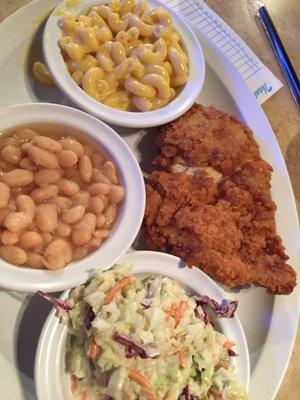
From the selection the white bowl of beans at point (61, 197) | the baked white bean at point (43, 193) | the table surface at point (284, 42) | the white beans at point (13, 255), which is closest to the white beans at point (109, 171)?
the white bowl of beans at point (61, 197)

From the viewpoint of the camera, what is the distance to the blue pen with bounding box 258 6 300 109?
8.41 feet

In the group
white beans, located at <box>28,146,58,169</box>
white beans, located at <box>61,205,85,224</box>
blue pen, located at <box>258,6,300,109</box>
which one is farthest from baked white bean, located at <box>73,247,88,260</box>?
blue pen, located at <box>258,6,300,109</box>

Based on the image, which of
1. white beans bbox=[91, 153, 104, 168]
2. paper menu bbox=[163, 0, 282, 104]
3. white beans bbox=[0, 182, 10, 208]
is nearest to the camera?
white beans bbox=[0, 182, 10, 208]

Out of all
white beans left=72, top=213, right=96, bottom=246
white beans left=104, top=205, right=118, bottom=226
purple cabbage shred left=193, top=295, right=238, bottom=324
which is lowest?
purple cabbage shred left=193, top=295, right=238, bottom=324

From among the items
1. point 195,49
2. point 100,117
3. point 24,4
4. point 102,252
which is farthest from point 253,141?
point 24,4

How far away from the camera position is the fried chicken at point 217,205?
1.82 metres

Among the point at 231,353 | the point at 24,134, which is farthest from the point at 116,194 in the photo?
the point at 231,353

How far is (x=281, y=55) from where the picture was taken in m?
2.60

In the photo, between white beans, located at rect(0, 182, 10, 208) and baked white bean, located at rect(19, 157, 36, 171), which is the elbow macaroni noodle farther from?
white beans, located at rect(0, 182, 10, 208)

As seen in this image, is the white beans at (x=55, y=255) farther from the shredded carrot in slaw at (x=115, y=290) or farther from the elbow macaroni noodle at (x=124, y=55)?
Result: the elbow macaroni noodle at (x=124, y=55)

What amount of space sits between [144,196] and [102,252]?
267mm

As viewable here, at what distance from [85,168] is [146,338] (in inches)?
25.3

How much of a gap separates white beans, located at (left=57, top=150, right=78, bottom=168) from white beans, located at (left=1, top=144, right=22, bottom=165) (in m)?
0.15

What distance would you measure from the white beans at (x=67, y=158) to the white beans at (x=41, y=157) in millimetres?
35
